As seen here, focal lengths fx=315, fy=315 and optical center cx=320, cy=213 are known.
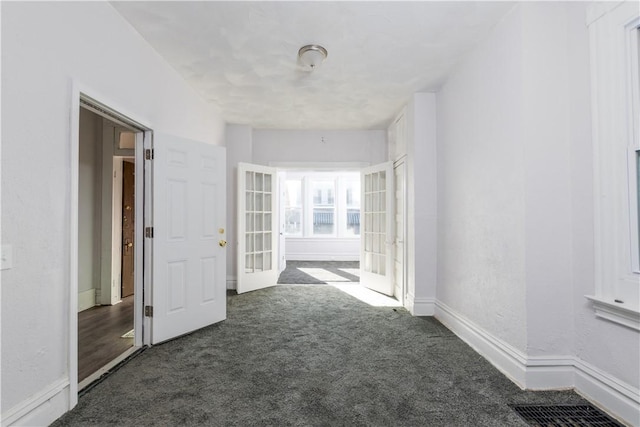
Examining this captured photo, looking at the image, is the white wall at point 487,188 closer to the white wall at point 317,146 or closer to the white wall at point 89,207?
the white wall at point 317,146

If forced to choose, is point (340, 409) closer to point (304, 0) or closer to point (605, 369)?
point (605, 369)

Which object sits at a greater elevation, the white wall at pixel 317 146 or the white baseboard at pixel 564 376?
the white wall at pixel 317 146

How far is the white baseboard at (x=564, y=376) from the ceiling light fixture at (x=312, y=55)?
9.44 ft

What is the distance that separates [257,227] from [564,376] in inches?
170

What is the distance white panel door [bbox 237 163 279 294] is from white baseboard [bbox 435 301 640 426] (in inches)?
135

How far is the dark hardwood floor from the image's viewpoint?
267cm

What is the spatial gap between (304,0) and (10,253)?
93.8 inches

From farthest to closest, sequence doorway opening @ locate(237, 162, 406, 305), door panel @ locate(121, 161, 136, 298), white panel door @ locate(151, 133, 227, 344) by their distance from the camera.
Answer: doorway opening @ locate(237, 162, 406, 305) < door panel @ locate(121, 161, 136, 298) < white panel door @ locate(151, 133, 227, 344)

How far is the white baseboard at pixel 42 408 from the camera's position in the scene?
1.62 metres

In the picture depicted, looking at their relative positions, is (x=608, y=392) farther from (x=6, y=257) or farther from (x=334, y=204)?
(x=334, y=204)

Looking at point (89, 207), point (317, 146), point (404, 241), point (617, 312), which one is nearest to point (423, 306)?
point (404, 241)

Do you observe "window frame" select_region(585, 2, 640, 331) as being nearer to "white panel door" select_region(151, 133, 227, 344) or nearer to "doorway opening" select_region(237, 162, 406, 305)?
"doorway opening" select_region(237, 162, 406, 305)

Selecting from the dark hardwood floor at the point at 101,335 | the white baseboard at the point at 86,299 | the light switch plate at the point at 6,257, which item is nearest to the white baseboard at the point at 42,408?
the dark hardwood floor at the point at 101,335

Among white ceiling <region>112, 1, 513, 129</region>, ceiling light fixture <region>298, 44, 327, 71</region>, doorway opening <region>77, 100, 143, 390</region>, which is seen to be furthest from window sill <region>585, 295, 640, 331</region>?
doorway opening <region>77, 100, 143, 390</region>
